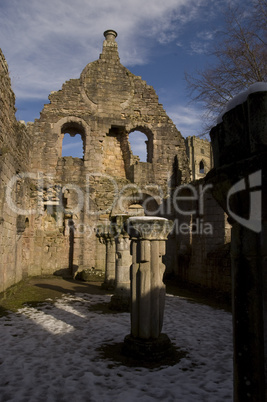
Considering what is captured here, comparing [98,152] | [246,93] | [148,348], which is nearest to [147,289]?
[148,348]

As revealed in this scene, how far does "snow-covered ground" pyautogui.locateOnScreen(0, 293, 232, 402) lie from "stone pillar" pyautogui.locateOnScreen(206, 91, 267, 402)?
180cm

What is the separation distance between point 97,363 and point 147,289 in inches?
44.4

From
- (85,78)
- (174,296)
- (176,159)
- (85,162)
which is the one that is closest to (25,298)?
(174,296)

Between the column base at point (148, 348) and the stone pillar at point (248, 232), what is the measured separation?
2.60m

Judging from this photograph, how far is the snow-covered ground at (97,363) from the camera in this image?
9.88 feet

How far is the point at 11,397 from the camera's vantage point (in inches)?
114

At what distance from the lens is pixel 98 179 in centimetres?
1400

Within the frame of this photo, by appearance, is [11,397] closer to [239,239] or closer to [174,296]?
[239,239]

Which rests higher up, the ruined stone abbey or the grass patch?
the ruined stone abbey

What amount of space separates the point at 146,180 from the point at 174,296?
264 inches

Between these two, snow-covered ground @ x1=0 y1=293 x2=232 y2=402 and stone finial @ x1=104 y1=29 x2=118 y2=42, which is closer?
snow-covered ground @ x1=0 y1=293 x2=232 y2=402

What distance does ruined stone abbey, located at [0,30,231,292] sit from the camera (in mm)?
11094

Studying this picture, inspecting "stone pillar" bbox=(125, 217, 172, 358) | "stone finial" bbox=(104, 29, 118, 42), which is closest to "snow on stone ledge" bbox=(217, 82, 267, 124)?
"stone pillar" bbox=(125, 217, 172, 358)

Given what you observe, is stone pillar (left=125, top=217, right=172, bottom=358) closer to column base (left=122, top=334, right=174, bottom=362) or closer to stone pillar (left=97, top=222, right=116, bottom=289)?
column base (left=122, top=334, right=174, bottom=362)
